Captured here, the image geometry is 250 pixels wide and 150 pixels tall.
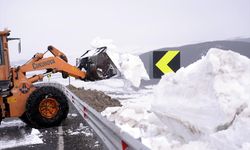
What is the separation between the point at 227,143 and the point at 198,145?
0.60 meters

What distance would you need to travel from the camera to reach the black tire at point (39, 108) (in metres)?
10.3

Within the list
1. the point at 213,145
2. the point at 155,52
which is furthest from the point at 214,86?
the point at 155,52

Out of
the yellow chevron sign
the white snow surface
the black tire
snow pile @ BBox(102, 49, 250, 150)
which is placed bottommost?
the white snow surface

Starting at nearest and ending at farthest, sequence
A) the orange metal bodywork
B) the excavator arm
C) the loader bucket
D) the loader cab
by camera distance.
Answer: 1. the orange metal bodywork
2. the loader cab
3. the loader bucket
4. the excavator arm

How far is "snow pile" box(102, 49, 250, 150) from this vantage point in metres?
4.54

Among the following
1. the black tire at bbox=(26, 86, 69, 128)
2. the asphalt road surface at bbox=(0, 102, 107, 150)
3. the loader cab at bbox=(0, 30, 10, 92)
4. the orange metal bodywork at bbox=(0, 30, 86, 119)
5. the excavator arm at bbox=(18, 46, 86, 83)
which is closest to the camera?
the asphalt road surface at bbox=(0, 102, 107, 150)

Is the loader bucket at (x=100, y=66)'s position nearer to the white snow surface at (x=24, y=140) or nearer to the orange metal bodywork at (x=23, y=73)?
the orange metal bodywork at (x=23, y=73)

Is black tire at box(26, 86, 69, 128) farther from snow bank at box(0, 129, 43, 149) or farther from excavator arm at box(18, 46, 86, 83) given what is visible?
excavator arm at box(18, 46, 86, 83)

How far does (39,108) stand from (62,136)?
166 centimetres

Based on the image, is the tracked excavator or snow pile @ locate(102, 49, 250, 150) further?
the tracked excavator

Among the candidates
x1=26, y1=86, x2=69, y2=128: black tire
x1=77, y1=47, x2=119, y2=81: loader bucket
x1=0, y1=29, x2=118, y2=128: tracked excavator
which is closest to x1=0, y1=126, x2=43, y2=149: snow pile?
x1=26, y1=86, x2=69, y2=128: black tire

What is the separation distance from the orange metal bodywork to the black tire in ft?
1.34

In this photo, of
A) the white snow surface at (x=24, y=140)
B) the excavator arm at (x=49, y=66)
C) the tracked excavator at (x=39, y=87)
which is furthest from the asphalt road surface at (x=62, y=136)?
the excavator arm at (x=49, y=66)

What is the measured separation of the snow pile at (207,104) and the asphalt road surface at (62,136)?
211 cm
